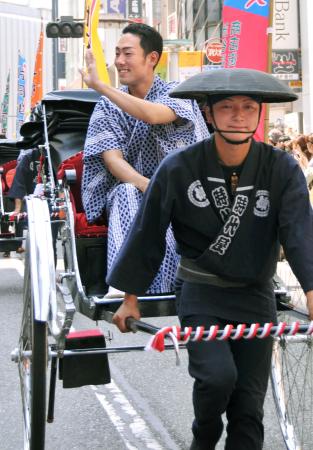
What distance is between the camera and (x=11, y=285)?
1070cm

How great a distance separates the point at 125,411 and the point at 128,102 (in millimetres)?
1772

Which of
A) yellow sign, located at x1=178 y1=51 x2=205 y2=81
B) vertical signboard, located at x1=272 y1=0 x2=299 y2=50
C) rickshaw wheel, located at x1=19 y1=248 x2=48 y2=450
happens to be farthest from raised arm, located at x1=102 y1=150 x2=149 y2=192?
vertical signboard, located at x1=272 y1=0 x2=299 y2=50

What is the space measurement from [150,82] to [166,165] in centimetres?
141

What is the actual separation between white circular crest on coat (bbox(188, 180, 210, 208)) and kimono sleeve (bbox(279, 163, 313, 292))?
0.27 metres

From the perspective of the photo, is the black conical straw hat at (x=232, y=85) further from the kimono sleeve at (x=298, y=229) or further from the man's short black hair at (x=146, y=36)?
the man's short black hair at (x=146, y=36)

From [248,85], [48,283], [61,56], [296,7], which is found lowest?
[48,283]

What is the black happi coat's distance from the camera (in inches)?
120

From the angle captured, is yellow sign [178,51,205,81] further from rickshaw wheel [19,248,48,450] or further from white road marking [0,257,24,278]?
rickshaw wheel [19,248,48,450]

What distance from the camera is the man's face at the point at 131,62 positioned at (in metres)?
4.42

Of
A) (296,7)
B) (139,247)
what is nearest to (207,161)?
(139,247)

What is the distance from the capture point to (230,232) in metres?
3.07

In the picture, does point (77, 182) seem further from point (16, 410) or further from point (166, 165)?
point (166, 165)

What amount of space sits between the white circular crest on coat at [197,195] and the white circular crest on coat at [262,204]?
17cm

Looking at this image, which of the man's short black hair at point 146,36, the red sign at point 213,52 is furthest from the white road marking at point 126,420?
the red sign at point 213,52
